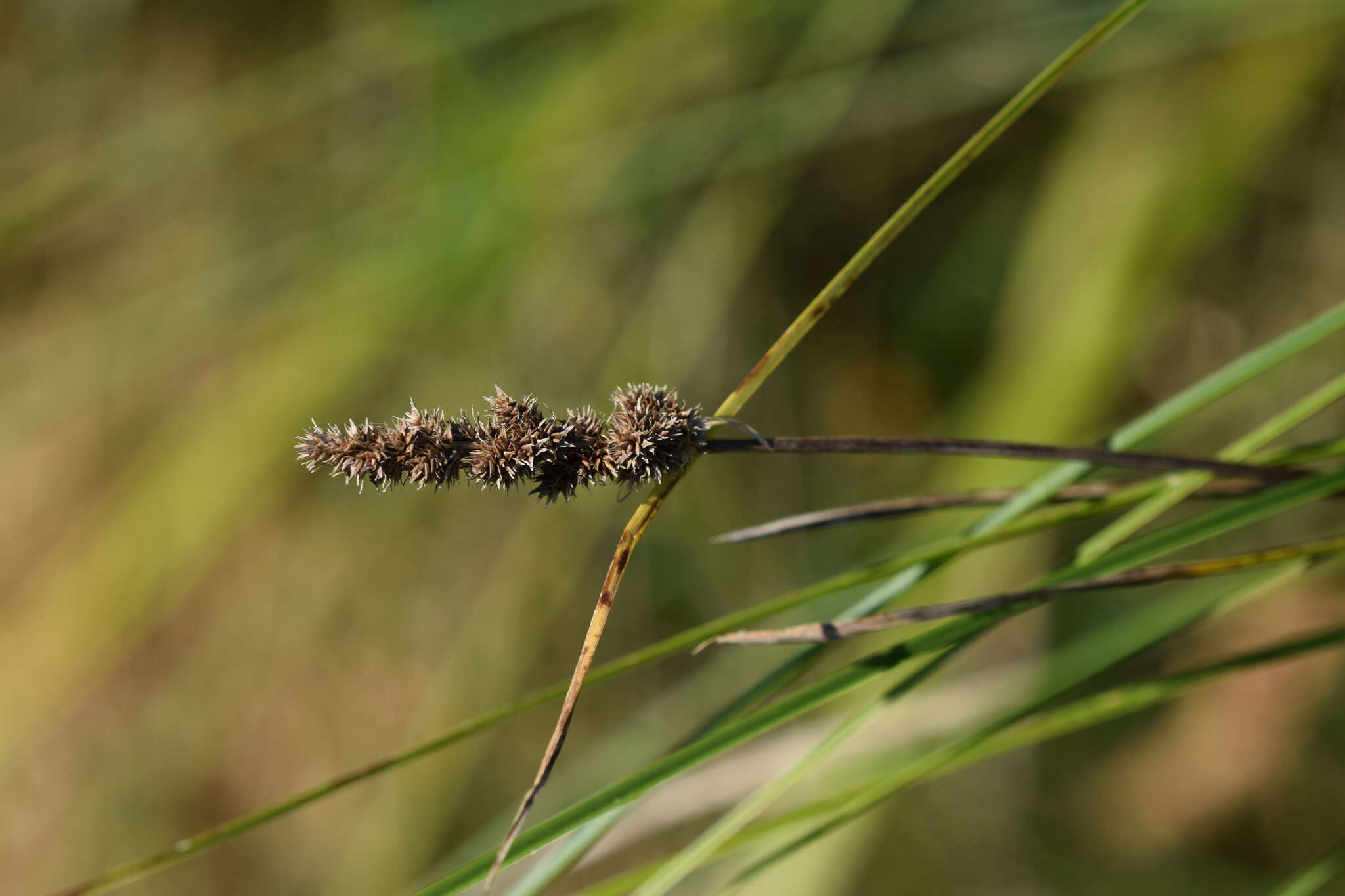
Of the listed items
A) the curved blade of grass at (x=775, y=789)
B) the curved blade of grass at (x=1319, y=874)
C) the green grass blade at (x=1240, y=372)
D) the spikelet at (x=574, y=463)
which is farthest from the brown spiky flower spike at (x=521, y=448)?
the curved blade of grass at (x=1319, y=874)

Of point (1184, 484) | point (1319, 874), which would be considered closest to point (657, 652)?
point (1184, 484)

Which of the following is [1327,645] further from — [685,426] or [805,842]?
[685,426]

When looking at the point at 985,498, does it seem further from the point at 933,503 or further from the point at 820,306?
the point at 820,306

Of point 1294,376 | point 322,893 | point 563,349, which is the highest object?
point 563,349

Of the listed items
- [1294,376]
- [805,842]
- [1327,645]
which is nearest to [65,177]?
[805,842]

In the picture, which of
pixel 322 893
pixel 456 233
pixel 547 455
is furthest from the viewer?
pixel 322 893

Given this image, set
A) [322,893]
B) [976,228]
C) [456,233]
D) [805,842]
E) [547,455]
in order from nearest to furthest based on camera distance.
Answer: [547,455]
[805,842]
[456,233]
[976,228]
[322,893]

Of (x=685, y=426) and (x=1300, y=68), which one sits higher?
(x=1300, y=68)
